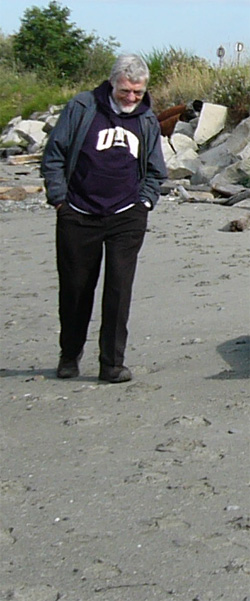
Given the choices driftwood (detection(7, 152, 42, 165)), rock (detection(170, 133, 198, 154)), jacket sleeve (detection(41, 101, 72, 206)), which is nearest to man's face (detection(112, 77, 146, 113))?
jacket sleeve (detection(41, 101, 72, 206))

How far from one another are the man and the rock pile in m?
7.73

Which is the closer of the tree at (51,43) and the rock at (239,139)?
the rock at (239,139)

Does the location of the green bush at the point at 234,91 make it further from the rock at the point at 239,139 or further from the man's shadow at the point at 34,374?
the man's shadow at the point at 34,374

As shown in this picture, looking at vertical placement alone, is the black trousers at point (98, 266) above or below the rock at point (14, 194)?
above

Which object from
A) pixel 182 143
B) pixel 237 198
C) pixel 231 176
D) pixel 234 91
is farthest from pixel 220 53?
pixel 237 198

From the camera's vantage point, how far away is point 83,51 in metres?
47.1

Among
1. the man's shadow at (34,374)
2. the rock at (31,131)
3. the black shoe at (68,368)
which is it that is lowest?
the rock at (31,131)

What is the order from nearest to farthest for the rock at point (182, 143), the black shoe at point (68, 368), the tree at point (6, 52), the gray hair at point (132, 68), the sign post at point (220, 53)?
the gray hair at point (132, 68) → the black shoe at point (68, 368) → the rock at point (182, 143) → the sign post at point (220, 53) → the tree at point (6, 52)

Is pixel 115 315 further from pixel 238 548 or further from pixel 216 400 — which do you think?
pixel 238 548

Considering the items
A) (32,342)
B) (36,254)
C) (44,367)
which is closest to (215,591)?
(44,367)

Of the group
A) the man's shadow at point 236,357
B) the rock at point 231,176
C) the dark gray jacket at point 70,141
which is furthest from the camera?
the rock at point 231,176

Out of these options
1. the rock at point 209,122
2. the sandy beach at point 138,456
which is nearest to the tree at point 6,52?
the rock at point 209,122

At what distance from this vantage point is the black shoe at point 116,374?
6109 mm

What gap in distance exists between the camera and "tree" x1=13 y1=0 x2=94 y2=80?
4559 cm
